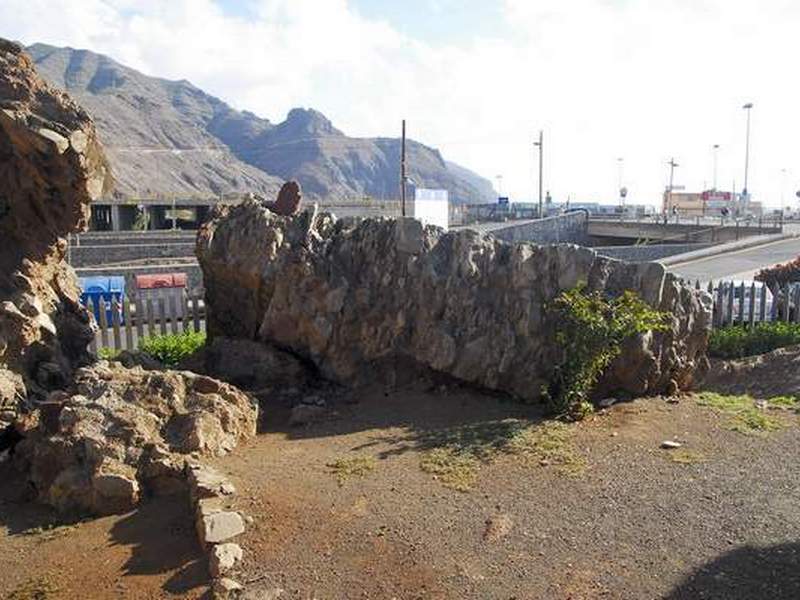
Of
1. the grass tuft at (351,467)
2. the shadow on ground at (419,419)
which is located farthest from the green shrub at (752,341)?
the grass tuft at (351,467)

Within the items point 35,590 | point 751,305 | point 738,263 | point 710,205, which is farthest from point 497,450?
point 710,205

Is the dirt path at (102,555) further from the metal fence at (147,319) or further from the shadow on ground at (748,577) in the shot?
the metal fence at (147,319)

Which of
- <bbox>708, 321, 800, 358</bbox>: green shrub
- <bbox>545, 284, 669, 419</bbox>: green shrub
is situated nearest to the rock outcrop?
<bbox>545, 284, 669, 419</bbox>: green shrub

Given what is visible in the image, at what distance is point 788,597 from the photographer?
164 inches

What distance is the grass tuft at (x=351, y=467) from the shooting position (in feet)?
19.0

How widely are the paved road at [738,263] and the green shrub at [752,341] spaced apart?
5.73 m

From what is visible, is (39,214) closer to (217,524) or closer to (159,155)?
(217,524)

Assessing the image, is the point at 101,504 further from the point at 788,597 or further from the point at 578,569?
the point at 788,597

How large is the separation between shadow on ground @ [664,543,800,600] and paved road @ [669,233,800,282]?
1355 cm

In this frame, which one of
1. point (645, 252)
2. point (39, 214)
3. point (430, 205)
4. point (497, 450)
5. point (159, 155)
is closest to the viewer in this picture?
point (497, 450)

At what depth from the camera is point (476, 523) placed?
5035mm

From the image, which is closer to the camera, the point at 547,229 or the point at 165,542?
the point at 165,542

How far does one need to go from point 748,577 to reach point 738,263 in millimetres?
21629

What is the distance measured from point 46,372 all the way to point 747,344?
10.1 meters
